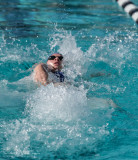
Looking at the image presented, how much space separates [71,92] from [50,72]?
64cm

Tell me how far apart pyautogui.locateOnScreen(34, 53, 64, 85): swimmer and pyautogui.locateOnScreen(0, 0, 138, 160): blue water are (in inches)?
5.5

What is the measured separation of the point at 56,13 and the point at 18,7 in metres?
1.28

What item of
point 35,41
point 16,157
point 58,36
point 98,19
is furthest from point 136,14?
point 16,157

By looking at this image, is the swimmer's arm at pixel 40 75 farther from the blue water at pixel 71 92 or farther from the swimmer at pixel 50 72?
the blue water at pixel 71 92

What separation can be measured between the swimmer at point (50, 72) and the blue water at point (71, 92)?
0.14m

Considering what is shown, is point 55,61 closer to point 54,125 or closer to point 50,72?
point 50,72

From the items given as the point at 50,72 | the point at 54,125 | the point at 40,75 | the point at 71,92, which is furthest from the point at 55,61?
the point at 54,125

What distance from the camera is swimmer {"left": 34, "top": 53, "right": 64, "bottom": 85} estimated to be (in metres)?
3.98

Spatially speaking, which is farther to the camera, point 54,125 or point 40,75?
point 40,75

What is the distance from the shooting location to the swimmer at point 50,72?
13.1 ft

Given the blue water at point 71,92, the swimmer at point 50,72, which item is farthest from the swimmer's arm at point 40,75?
the blue water at point 71,92

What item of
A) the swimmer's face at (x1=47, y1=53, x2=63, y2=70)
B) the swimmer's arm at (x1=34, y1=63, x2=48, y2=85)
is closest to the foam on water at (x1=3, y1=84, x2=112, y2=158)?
the swimmer's arm at (x1=34, y1=63, x2=48, y2=85)

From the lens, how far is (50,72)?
4098 millimetres

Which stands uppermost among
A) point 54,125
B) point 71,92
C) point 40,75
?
point 40,75
